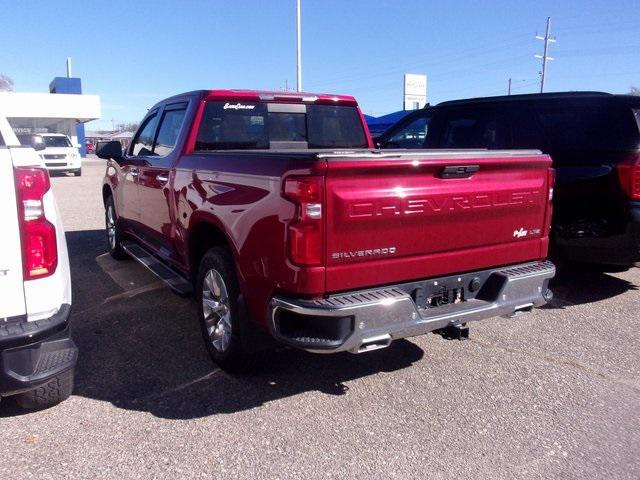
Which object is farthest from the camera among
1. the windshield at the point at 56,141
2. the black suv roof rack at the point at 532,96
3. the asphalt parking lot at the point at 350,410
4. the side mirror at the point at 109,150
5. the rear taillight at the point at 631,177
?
the windshield at the point at 56,141

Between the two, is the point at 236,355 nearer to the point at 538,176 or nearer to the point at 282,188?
the point at 282,188

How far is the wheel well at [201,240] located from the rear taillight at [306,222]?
0.94 meters

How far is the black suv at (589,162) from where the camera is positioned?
4.84m

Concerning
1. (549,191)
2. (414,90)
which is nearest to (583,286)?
(549,191)

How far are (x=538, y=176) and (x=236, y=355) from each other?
228 centimetres

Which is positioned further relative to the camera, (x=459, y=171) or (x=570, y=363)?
(x=570, y=363)

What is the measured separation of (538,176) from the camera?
3719 millimetres

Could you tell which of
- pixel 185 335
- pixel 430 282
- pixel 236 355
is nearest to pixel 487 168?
pixel 430 282

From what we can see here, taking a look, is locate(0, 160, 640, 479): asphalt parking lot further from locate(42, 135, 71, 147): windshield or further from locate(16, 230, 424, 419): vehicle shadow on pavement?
locate(42, 135, 71, 147): windshield

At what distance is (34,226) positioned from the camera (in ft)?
9.12

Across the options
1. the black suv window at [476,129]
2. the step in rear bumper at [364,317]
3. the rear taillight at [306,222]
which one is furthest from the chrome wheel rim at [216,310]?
the black suv window at [476,129]

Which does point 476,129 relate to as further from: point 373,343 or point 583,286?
point 373,343

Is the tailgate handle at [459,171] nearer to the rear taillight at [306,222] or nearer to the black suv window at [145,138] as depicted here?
the rear taillight at [306,222]

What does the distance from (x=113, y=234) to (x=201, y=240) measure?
11.1ft
